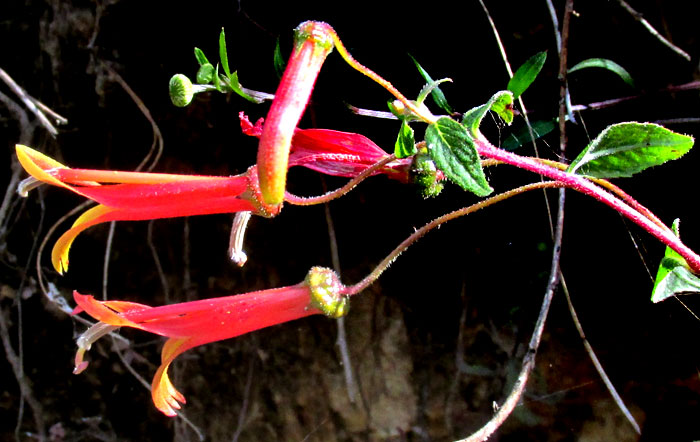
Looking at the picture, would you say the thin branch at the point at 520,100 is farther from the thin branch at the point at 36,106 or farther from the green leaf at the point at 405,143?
the thin branch at the point at 36,106

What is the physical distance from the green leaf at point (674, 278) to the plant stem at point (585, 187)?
0.12ft

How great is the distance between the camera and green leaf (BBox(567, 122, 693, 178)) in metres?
0.74

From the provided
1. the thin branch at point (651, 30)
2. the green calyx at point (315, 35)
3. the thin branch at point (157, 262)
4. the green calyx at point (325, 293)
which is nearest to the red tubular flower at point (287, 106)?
the green calyx at point (315, 35)

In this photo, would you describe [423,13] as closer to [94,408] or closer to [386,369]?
[386,369]

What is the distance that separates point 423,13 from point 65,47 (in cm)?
78

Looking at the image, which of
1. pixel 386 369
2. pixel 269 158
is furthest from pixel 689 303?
pixel 269 158

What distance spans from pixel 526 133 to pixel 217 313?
1.81 feet

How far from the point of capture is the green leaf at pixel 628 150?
29.3 inches

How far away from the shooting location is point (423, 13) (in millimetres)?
1091

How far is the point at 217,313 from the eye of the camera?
815 mm

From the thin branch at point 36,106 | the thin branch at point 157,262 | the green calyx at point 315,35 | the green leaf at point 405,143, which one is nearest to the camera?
the green calyx at point 315,35

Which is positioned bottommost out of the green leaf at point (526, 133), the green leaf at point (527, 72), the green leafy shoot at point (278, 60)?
the green leaf at point (526, 133)

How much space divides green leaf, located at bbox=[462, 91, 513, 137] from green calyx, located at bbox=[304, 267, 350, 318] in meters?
0.27

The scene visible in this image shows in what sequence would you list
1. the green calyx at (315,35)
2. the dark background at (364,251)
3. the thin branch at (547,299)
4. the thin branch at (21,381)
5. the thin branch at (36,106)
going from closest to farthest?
the green calyx at (315,35) < the thin branch at (547,299) < the dark background at (364,251) < the thin branch at (36,106) < the thin branch at (21,381)
